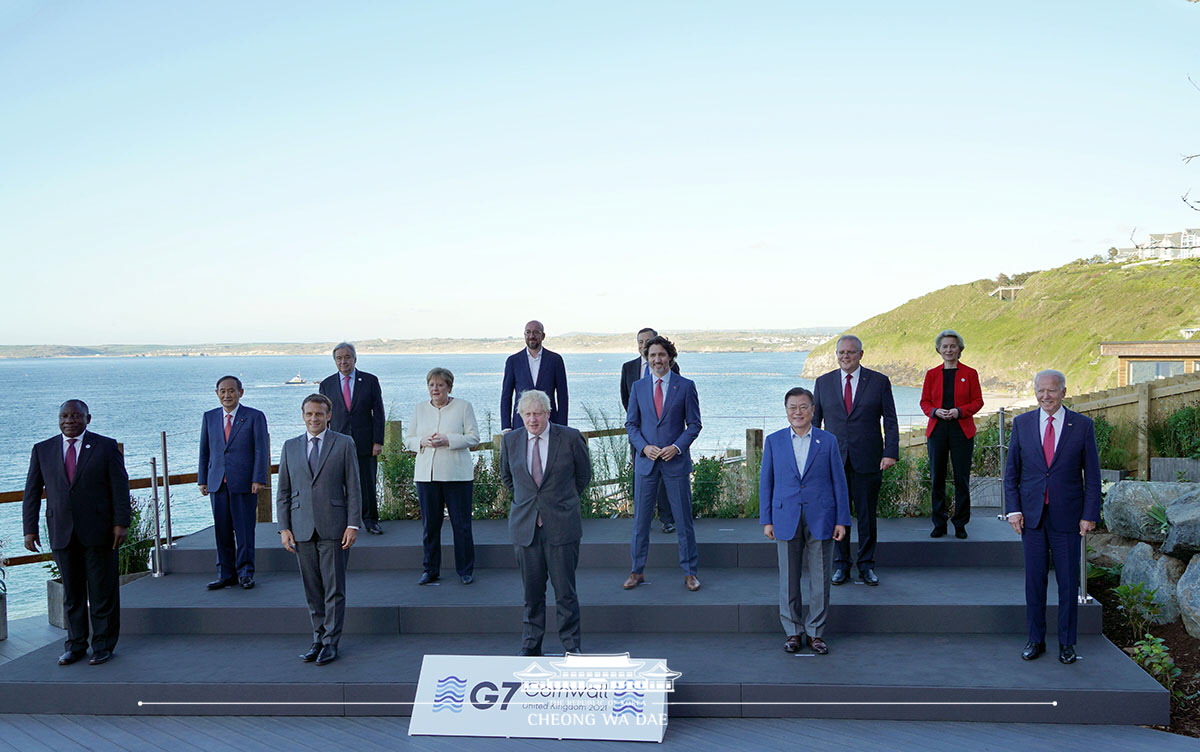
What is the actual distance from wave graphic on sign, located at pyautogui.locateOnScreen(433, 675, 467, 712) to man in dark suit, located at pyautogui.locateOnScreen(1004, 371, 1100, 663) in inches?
121

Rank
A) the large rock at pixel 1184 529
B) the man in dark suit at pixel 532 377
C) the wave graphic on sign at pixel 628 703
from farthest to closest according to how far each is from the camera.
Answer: the man in dark suit at pixel 532 377
the large rock at pixel 1184 529
the wave graphic on sign at pixel 628 703

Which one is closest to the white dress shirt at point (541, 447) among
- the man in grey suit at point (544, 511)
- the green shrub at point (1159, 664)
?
the man in grey suit at point (544, 511)

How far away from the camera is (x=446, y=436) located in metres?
5.73

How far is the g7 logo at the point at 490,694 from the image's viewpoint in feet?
13.6

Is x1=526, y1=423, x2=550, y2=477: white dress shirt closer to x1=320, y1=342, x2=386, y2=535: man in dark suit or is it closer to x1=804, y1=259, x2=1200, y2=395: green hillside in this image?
x1=320, y1=342, x2=386, y2=535: man in dark suit

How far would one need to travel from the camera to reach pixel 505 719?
13.4 ft

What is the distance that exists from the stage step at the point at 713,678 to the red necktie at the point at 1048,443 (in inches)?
39.0

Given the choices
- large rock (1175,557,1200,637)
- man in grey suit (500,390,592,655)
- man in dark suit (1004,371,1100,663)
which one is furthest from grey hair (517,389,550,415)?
large rock (1175,557,1200,637)

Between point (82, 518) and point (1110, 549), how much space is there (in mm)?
7224

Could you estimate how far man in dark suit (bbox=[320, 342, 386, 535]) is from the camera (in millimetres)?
6641

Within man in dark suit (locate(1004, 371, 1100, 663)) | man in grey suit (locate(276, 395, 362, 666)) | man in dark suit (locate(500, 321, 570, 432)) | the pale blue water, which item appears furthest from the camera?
the pale blue water

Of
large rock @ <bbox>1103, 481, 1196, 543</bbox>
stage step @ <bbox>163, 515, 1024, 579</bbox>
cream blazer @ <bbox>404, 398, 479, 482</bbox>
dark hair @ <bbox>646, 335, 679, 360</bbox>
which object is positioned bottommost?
stage step @ <bbox>163, 515, 1024, 579</bbox>

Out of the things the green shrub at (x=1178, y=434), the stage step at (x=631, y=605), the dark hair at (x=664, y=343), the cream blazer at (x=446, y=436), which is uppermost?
the dark hair at (x=664, y=343)

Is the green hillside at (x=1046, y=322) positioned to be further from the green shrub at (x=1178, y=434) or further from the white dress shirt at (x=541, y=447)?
the white dress shirt at (x=541, y=447)
